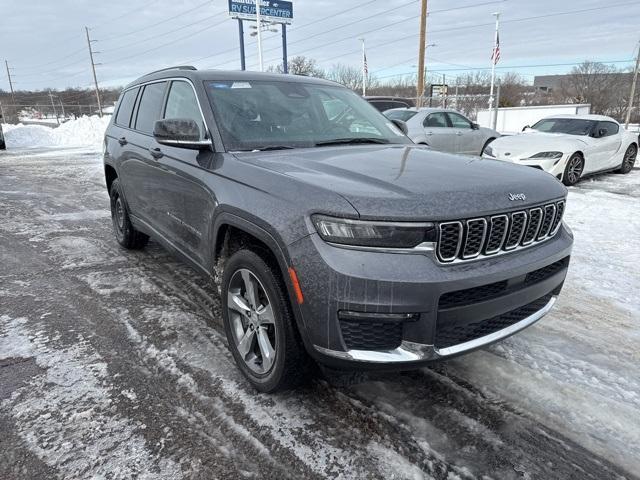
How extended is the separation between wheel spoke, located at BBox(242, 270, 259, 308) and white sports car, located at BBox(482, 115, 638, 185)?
7566 millimetres

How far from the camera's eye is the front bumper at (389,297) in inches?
78.9

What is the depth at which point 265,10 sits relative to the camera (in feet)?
95.0

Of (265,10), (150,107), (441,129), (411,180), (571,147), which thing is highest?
(265,10)

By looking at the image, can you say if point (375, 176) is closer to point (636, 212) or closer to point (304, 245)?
point (304, 245)

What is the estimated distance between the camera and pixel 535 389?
8.82 ft

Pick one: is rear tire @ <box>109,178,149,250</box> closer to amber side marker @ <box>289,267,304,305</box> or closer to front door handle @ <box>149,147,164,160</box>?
front door handle @ <box>149,147,164,160</box>

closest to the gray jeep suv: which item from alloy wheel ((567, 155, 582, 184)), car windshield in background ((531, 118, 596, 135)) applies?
alloy wheel ((567, 155, 582, 184))

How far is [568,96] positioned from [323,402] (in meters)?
60.8

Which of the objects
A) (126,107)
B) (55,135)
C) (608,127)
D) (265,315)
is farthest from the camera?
(55,135)

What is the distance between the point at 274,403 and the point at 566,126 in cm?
1048

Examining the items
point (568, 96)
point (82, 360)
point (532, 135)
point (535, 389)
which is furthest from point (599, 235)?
point (568, 96)

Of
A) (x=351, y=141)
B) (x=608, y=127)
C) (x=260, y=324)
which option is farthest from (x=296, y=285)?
(x=608, y=127)

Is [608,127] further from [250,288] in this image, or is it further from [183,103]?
[250,288]

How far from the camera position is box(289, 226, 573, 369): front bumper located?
2004 millimetres
